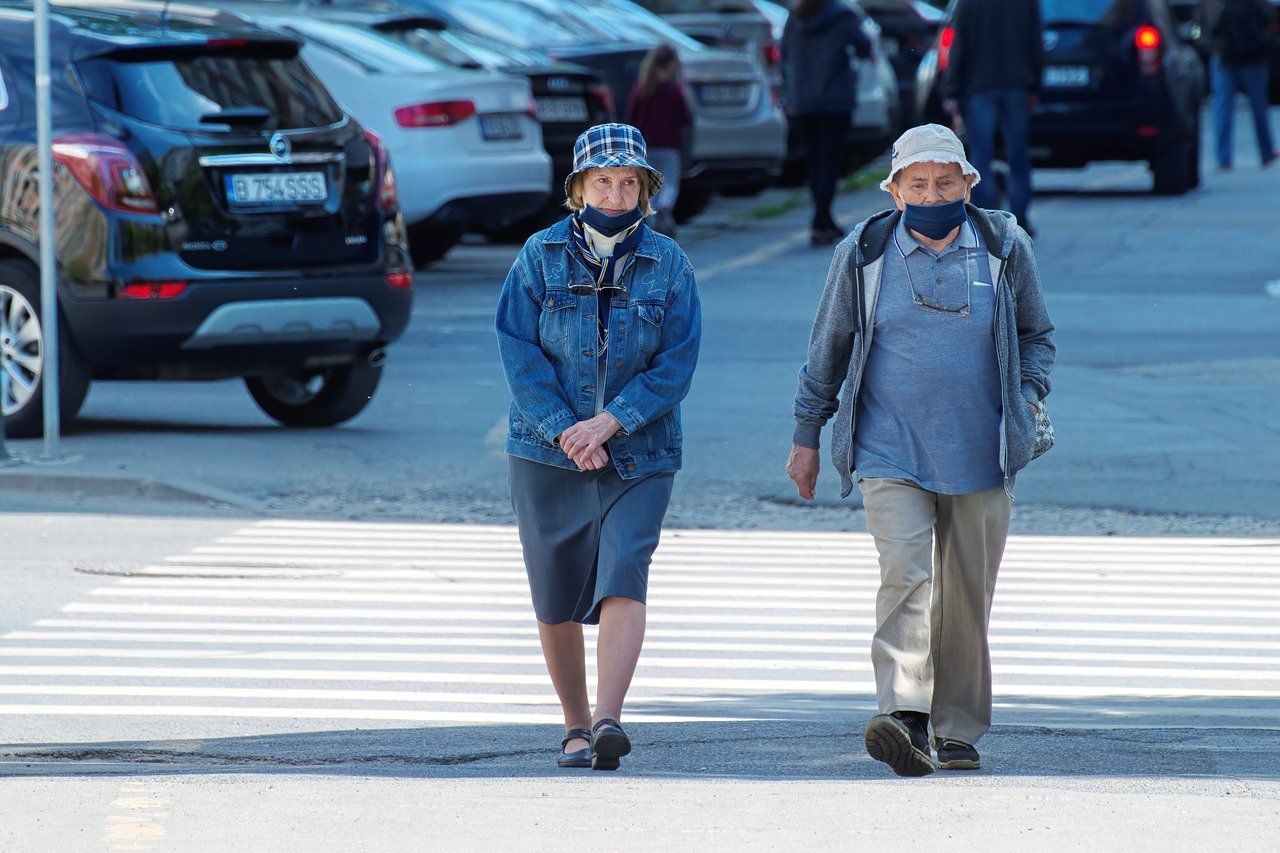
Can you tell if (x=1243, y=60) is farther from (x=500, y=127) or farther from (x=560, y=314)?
(x=560, y=314)

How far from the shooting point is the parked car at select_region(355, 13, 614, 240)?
1764 centimetres

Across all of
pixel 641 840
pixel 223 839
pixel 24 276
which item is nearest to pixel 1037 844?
pixel 641 840

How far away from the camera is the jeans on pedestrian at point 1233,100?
26016 mm

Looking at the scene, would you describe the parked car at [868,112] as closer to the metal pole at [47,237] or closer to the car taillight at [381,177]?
the car taillight at [381,177]

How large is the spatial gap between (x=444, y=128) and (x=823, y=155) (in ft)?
11.9

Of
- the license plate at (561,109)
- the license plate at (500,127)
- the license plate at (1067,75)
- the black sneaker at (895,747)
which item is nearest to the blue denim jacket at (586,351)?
the black sneaker at (895,747)

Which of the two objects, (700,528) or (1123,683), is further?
(700,528)

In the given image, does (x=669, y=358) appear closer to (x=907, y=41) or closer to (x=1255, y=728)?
(x=1255, y=728)

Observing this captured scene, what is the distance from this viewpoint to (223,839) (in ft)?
15.3

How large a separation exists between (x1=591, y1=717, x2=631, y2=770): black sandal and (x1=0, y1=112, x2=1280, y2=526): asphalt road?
14.8 feet

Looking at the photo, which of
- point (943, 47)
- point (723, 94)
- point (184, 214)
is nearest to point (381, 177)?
point (184, 214)

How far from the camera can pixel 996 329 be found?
18.8 ft

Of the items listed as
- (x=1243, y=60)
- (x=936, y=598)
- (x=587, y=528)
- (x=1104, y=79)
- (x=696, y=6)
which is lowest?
(x=1243, y=60)

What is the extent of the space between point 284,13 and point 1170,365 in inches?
290
